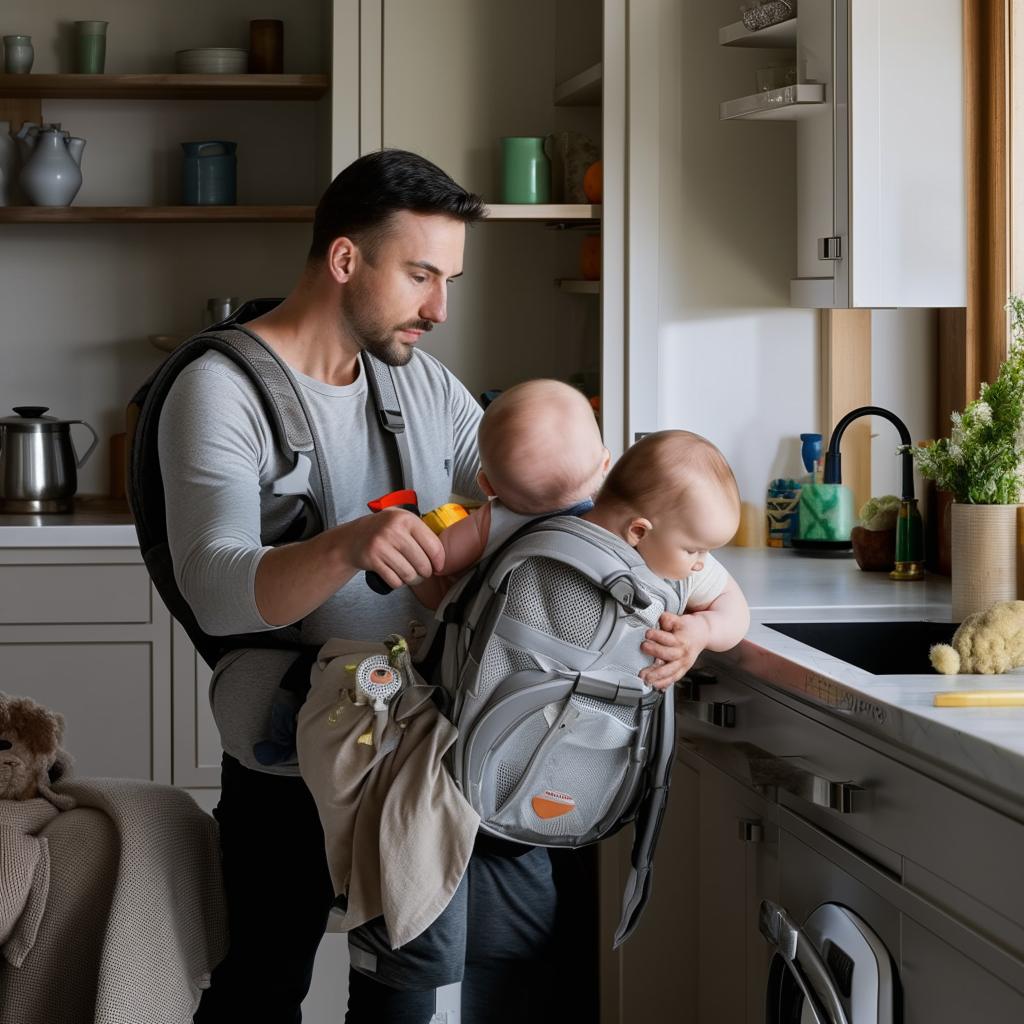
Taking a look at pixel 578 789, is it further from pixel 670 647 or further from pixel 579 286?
pixel 579 286

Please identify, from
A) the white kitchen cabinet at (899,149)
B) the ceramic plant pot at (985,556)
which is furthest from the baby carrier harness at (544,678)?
the white kitchen cabinet at (899,149)

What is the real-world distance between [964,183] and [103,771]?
2.22m

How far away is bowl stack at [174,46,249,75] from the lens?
3.50 metres

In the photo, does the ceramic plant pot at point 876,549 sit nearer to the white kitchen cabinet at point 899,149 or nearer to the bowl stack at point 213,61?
the white kitchen cabinet at point 899,149

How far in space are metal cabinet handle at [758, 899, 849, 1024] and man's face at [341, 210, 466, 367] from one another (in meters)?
0.80

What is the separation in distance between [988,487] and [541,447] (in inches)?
29.8

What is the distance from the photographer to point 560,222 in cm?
311

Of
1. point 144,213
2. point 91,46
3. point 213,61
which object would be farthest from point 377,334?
point 91,46

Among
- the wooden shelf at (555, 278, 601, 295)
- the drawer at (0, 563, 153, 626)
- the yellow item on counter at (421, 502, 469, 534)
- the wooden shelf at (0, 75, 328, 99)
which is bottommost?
the drawer at (0, 563, 153, 626)

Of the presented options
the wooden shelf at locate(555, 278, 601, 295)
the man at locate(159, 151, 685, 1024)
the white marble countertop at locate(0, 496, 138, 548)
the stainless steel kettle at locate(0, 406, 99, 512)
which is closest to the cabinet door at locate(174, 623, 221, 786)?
the white marble countertop at locate(0, 496, 138, 548)

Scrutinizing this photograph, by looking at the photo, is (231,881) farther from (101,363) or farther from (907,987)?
(101,363)

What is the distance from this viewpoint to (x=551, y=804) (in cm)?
148

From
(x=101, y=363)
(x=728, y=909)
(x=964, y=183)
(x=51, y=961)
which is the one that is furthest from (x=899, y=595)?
(x=101, y=363)

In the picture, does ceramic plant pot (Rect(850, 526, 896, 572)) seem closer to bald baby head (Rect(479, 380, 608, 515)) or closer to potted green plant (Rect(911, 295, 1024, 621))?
potted green plant (Rect(911, 295, 1024, 621))
